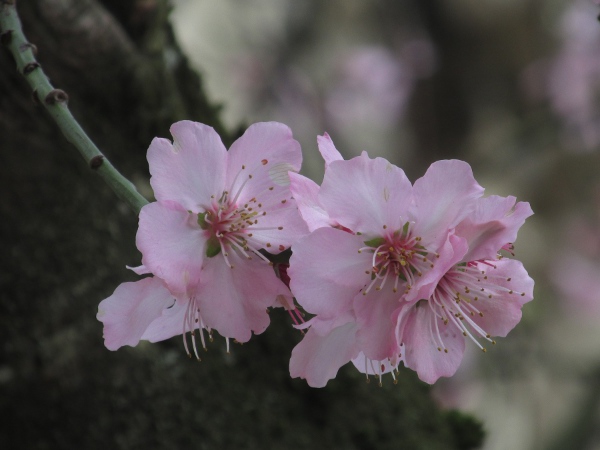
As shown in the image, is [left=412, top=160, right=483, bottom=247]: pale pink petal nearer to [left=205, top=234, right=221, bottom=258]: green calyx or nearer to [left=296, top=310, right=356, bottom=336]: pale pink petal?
[left=296, top=310, right=356, bottom=336]: pale pink petal

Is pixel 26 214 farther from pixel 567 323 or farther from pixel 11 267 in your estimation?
pixel 567 323

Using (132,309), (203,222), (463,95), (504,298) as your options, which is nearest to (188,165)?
(203,222)

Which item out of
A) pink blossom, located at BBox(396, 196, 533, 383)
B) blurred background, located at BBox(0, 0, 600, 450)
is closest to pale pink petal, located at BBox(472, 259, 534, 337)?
pink blossom, located at BBox(396, 196, 533, 383)

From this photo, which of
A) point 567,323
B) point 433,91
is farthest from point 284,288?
point 433,91

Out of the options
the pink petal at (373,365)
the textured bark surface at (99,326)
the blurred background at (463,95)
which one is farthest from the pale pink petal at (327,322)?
the blurred background at (463,95)

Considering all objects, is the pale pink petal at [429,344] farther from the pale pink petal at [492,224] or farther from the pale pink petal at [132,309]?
the pale pink petal at [132,309]
